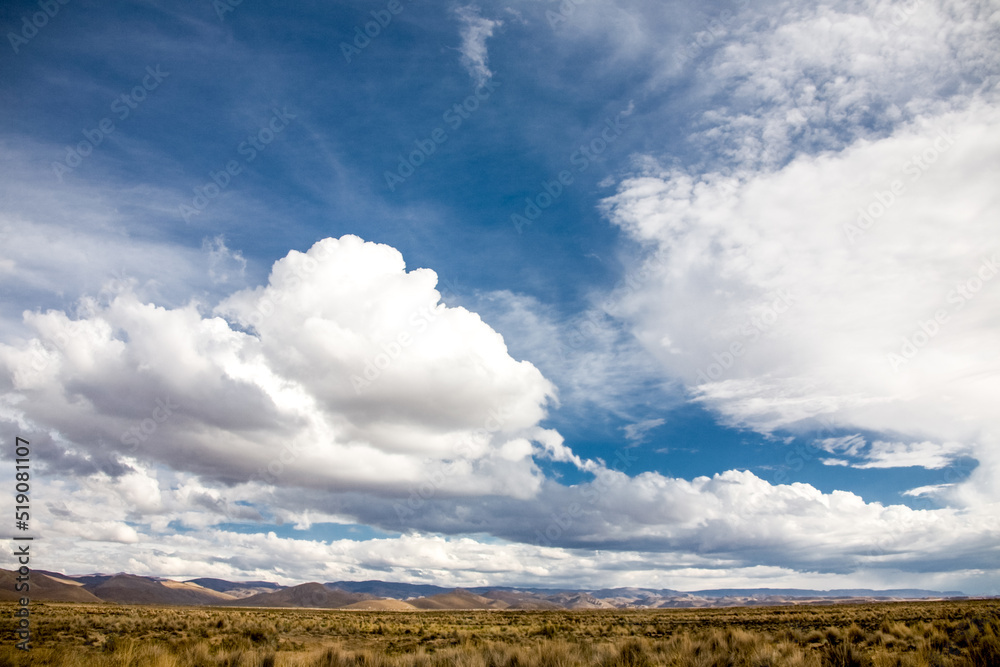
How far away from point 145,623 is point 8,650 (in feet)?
83.1

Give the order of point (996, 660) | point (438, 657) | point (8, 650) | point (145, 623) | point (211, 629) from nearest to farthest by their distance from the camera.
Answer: point (996, 660)
point (8, 650)
point (438, 657)
point (211, 629)
point (145, 623)

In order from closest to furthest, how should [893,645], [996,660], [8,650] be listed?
[996,660]
[8,650]
[893,645]

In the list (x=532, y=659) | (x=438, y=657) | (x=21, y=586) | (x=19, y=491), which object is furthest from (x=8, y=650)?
(x=532, y=659)

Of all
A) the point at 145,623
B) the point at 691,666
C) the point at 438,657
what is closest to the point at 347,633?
the point at 145,623

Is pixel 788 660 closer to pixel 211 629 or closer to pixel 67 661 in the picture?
pixel 67 661

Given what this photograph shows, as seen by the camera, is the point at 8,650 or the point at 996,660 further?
the point at 8,650

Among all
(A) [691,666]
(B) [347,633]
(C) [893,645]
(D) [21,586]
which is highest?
(D) [21,586]

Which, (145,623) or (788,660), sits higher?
(788,660)

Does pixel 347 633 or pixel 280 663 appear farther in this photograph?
pixel 347 633

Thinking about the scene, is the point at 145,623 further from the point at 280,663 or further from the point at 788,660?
the point at 788,660

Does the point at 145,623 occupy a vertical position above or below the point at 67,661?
below

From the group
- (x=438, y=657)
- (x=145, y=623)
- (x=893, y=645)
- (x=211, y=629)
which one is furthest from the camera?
(x=145, y=623)

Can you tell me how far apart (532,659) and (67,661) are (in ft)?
34.3

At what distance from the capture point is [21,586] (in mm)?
12359
